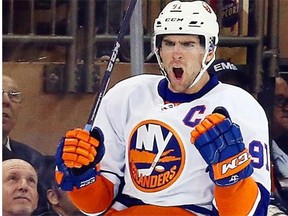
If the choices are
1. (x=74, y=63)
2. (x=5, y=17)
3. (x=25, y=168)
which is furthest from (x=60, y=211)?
(x=5, y=17)

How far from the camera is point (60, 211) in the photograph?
2.33 meters

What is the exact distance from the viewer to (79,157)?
180 cm

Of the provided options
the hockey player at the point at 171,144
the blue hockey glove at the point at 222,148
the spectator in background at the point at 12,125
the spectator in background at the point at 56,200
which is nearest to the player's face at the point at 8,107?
the spectator in background at the point at 12,125

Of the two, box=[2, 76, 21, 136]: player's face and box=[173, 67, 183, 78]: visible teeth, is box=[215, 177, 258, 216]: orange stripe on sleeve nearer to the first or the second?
box=[173, 67, 183, 78]: visible teeth

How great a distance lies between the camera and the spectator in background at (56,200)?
7.45ft

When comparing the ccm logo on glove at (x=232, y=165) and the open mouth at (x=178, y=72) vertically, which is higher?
the open mouth at (x=178, y=72)

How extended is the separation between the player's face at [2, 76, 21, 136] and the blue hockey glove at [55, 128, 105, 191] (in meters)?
0.36

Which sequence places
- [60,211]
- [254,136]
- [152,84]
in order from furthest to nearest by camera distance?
[60,211] → [152,84] → [254,136]

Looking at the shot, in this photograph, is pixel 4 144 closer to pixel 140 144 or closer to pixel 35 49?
pixel 35 49

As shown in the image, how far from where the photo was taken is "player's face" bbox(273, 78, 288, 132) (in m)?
2.28

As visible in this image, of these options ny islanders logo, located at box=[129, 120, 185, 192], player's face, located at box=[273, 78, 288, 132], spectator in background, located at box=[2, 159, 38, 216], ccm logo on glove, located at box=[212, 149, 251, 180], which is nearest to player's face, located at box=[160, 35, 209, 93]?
ny islanders logo, located at box=[129, 120, 185, 192]

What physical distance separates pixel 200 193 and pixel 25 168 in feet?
1.86

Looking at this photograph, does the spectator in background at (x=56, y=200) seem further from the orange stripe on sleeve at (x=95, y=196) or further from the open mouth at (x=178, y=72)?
the open mouth at (x=178, y=72)

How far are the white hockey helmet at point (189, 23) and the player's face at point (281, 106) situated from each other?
43 centimetres
